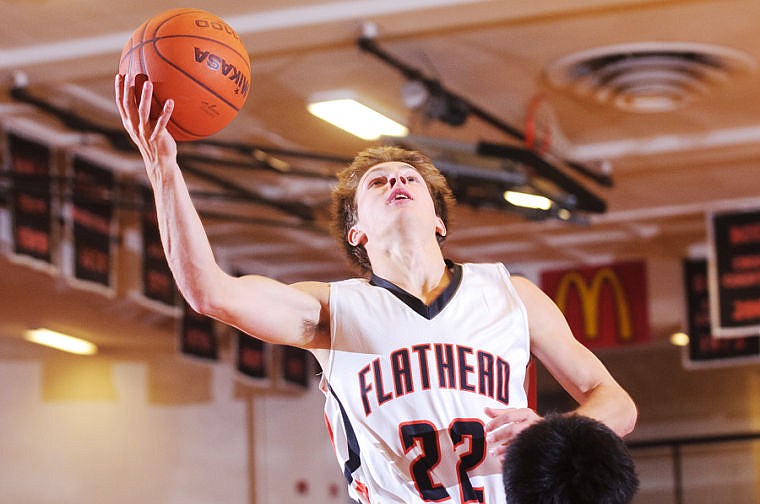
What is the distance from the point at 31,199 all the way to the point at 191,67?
5.17 metres

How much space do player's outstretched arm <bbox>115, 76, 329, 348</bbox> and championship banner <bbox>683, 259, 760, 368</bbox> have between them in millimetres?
8391

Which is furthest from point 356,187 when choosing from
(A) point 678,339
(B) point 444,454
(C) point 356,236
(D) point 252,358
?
(A) point 678,339

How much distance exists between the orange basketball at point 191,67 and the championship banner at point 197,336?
7.26m

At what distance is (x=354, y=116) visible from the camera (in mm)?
7078

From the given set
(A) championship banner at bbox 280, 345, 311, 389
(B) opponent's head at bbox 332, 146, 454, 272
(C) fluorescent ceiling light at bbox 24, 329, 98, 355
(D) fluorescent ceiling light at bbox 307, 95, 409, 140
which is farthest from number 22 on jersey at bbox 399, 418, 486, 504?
(A) championship banner at bbox 280, 345, 311, 389

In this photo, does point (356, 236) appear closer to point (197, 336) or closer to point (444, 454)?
point (444, 454)

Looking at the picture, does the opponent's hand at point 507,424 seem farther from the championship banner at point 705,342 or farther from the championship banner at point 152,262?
the championship banner at point 705,342

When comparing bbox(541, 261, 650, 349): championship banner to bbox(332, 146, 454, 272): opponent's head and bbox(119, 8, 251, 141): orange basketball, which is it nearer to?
bbox(332, 146, 454, 272): opponent's head

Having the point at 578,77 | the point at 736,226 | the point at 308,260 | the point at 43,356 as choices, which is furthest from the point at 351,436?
the point at 43,356

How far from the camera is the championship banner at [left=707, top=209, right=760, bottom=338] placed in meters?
9.28

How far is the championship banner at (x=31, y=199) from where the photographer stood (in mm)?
7559

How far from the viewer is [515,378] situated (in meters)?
2.84

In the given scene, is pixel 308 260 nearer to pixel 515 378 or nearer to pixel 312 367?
pixel 312 367

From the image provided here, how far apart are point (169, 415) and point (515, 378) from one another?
1052 centimetres
